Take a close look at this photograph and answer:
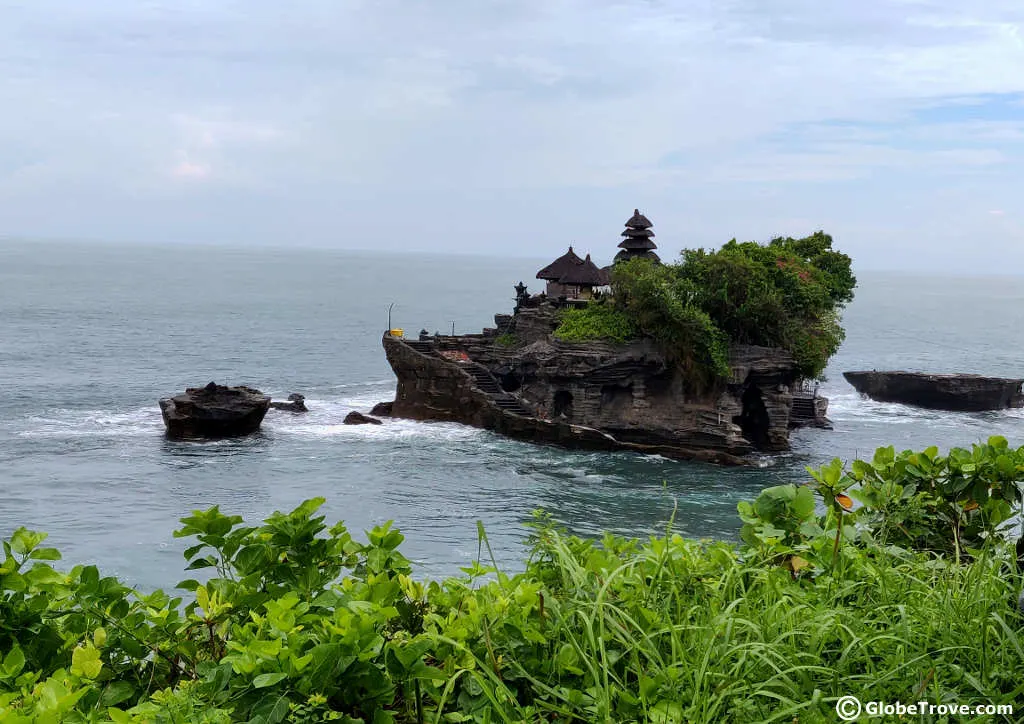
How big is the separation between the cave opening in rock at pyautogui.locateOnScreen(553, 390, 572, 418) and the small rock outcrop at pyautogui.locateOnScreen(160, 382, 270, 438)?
13669mm

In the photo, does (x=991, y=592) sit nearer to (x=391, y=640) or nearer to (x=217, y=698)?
(x=391, y=640)

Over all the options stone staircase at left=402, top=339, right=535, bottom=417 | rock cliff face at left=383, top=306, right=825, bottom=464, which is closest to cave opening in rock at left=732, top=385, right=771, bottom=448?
rock cliff face at left=383, top=306, right=825, bottom=464

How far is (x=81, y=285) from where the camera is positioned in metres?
153

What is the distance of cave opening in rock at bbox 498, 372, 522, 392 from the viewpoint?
49197 mm

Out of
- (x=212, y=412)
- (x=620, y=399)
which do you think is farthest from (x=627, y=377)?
(x=212, y=412)

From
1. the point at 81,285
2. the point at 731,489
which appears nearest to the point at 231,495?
the point at 731,489

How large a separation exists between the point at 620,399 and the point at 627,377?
145 cm

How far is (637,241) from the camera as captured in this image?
48875mm

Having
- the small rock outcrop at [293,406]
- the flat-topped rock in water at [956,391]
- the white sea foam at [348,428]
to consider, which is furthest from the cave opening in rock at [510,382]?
the flat-topped rock in water at [956,391]

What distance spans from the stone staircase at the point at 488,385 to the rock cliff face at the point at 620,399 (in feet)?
0.16

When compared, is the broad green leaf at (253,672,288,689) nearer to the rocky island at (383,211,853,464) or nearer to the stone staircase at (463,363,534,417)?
the rocky island at (383,211,853,464)

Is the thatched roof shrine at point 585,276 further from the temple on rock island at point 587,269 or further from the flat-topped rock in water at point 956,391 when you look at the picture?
the flat-topped rock in water at point 956,391

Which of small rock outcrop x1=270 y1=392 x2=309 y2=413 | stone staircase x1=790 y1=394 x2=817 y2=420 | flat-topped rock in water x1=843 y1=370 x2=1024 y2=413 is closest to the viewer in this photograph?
small rock outcrop x1=270 y1=392 x2=309 y2=413

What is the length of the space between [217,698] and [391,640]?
64cm
